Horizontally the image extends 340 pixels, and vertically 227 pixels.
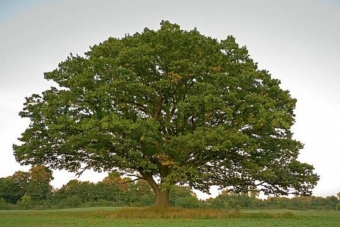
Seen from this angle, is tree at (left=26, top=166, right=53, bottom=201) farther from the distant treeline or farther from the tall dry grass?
the tall dry grass

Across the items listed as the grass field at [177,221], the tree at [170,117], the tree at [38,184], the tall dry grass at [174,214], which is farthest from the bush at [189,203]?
the tree at [38,184]

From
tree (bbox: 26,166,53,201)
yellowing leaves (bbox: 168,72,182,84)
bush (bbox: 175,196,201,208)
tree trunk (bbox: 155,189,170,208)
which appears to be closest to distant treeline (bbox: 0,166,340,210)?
tree (bbox: 26,166,53,201)

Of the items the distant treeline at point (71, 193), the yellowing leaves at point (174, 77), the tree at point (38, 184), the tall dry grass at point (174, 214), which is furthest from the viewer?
the tree at point (38, 184)

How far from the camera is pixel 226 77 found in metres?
29.3

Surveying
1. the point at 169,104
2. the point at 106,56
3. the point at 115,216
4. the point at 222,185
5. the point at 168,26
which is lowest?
the point at 115,216

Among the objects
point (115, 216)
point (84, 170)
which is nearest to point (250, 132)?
point (115, 216)

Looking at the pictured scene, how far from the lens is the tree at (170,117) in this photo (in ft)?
92.4

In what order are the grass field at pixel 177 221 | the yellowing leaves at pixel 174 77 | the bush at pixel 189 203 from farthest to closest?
1. the bush at pixel 189 203
2. the yellowing leaves at pixel 174 77
3. the grass field at pixel 177 221

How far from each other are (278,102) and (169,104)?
27.4 ft

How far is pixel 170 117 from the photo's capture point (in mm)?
31531

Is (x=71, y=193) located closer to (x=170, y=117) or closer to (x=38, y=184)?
(x=38, y=184)

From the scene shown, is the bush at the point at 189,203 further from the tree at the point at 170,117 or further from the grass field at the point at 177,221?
the grass field at the point at 177,221

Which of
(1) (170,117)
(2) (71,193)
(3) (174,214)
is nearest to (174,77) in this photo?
(1) (170,117)

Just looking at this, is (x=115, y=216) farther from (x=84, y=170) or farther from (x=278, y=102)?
(x=278, y=102)
